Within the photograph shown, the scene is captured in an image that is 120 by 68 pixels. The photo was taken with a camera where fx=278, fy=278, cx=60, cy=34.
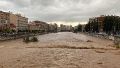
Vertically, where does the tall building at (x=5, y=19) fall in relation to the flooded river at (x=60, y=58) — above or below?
above

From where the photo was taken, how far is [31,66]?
83.3ft

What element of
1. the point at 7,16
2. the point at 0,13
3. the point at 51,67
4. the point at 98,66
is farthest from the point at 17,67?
the point at 7,16

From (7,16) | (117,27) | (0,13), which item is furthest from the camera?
(7,16)

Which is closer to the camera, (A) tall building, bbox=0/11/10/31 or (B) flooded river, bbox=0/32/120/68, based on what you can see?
(B) flooded river, bbox=0/32/120/68

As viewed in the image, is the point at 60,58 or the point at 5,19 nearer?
the point at 60,58

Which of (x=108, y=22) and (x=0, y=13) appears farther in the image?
(x=0, y=13)

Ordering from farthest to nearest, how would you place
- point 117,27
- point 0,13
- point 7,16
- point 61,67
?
point 7,16 → point 0,13 → point 117,27 → point 61,67

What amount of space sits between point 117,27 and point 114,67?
97.1 m

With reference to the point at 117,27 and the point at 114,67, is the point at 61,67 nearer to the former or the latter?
the point at 114,67

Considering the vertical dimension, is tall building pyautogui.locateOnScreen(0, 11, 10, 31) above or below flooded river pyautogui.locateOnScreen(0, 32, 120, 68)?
above

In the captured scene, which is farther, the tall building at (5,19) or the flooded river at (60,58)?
the tall building at (5,19)

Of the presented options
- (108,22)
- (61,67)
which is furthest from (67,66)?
(108,22)

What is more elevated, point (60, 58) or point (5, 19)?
point (5, 19)

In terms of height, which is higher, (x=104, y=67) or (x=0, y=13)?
(x=0, y=13)
